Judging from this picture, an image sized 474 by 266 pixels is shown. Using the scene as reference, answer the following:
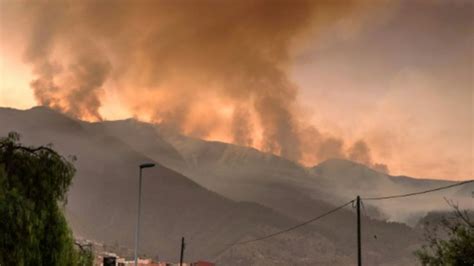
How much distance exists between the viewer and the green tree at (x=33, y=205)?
87.2 ft

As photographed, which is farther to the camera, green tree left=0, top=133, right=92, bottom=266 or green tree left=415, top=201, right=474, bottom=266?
green tree left=415, top=201, right=474, bottom=266

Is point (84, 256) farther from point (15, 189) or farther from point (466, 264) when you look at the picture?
point (466, 264)

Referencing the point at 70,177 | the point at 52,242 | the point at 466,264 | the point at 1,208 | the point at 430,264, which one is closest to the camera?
the point at 1,208

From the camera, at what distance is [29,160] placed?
29.8 m

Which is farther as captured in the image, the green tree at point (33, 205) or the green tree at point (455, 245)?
the green tree at point (455, 245)

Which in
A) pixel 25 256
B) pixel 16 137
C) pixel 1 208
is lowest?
pixel 25 256

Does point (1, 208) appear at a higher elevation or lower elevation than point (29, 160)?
lower

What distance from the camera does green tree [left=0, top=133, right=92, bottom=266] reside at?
87.2ft

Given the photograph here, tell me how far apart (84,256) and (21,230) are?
29.3ft

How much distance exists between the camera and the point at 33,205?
28.0m

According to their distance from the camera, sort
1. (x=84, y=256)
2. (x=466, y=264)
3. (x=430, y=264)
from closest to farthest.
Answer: (x=84, y=256) → (x=466, y=264) → (x=430, y=264)

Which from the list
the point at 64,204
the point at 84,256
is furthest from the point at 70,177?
the point at 84,256

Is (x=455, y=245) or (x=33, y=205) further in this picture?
(x=455, y=245)

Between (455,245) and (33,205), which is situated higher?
(455,245)
